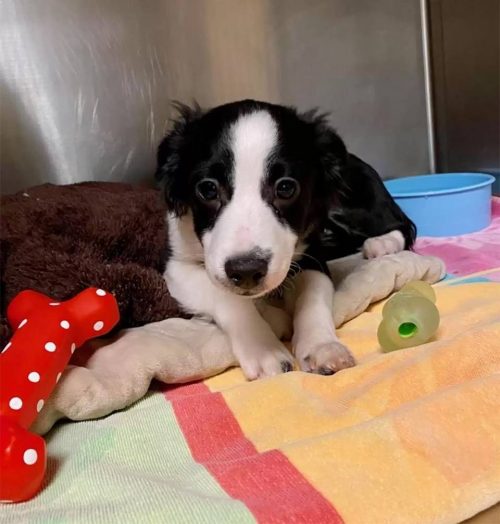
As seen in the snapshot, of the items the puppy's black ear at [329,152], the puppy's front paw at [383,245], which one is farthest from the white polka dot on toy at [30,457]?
the puppy's front paw at [383,245]

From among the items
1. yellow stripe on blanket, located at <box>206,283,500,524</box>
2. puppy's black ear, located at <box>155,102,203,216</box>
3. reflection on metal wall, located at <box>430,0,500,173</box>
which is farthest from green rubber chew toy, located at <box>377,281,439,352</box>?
reflection on metal wall, located at <box>430,0,500,173</box>

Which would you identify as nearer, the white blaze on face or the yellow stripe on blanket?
the yellow stripe on blanket

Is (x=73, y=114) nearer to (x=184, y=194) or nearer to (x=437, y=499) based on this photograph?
(x=184, y=194)

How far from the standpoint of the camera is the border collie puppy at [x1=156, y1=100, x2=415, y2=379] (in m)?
1.27

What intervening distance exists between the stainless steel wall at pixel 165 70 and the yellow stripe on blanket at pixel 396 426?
127 cm

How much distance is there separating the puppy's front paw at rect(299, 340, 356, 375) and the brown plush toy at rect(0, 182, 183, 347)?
0.39m

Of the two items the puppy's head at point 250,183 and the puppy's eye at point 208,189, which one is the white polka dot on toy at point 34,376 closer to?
the puppy's head at point 250,183

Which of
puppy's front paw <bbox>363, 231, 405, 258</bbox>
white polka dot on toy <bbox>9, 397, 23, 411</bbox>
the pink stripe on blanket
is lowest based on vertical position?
the pink stripe on blanket

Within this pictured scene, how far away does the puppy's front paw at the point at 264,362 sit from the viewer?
1286 mm

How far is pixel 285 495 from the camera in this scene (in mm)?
829

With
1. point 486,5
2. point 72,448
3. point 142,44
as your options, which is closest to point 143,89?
point 142,44

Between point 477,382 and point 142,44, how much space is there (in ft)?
5.84

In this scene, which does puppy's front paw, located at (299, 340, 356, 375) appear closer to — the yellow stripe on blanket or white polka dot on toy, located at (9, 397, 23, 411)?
the yellow stripe on blanket

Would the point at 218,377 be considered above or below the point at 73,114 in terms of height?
below
